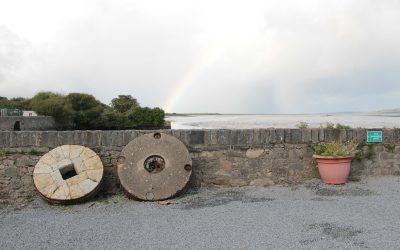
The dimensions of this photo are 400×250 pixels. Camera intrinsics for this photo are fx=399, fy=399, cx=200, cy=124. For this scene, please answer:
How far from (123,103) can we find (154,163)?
45.1 meters

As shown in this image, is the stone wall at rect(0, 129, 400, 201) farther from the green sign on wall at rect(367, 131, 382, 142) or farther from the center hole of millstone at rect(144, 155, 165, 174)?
the center hole of millstone at rect(144, 155, 165, 174)

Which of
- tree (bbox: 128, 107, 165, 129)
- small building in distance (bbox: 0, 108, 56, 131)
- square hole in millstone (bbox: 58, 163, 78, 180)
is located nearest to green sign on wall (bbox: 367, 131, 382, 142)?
square hole in millstone (bbox: 58, 163, 78, 180)

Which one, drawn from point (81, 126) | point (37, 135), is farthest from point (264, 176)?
point (81, 126)

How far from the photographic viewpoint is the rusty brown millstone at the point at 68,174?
5.80m

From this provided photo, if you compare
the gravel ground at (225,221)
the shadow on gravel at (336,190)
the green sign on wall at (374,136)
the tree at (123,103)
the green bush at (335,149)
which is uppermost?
the tree at (123,103)

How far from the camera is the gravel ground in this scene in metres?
4.12

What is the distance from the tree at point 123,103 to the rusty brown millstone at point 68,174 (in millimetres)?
41224

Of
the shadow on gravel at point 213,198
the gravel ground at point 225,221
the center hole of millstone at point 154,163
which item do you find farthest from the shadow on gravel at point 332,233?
the center hole of millstone at point 154,163

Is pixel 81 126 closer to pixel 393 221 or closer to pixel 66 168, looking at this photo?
pixel 66 168

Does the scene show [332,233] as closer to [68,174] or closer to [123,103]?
[68,174]

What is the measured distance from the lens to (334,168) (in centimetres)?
666

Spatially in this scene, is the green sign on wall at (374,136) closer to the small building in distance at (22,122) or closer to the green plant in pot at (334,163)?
the green plant in pot at (334,163)

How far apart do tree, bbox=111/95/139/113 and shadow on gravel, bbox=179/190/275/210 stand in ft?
136

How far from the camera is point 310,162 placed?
704 centimetres
